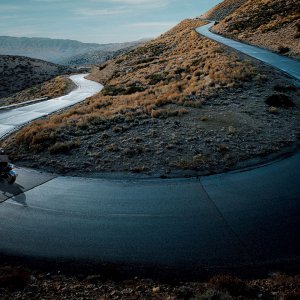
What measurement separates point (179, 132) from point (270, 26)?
142 ft

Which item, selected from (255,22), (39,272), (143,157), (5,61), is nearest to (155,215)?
(39,272)

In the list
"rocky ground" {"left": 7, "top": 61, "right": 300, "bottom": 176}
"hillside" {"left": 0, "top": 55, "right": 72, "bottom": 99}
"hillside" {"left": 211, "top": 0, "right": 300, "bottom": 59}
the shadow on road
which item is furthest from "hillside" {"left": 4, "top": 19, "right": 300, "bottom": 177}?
"hillside" {"left": 0, "top": 55, "right": 72, "bottom": 99}

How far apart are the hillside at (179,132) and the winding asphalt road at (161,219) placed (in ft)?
4.71

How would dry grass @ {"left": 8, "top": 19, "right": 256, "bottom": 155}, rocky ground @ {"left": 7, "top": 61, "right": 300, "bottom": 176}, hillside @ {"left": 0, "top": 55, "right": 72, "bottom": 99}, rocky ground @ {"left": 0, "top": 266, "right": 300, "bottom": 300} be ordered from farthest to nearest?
1. hillside @ {"left": 0, "top": 55, "right": 72, "bottom": 99}
2. dry grass @ {"left": 8, "top": 19, "right": 256, "bottom": 155}
3. rocky ground @ {"left": 7, "top": 61, "right": 300, "bottom": 176}
4. rocky ground @ {"left": 0, "top": 266, "right": 300, "bottom": 300}

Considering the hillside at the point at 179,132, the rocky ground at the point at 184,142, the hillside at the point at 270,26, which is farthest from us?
the hillside at the point at 270,26

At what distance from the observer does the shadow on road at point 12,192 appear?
11.5 metres

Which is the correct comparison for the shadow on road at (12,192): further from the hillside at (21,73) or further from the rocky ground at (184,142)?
the hillside at (21,73)

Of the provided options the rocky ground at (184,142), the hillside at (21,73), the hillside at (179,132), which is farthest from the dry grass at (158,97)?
the hillside at (21,73)

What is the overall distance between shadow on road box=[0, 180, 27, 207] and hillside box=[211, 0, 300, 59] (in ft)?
109

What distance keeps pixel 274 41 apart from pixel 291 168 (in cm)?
3793

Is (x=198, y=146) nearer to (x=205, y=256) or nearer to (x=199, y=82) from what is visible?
(x=205, y=256)

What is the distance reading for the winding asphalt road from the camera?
805 centimetres

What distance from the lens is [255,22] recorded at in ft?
192

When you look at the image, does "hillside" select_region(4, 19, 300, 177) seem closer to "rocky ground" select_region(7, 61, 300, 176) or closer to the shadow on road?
"rocky ground" select_region(7, 61, 300, 176)
